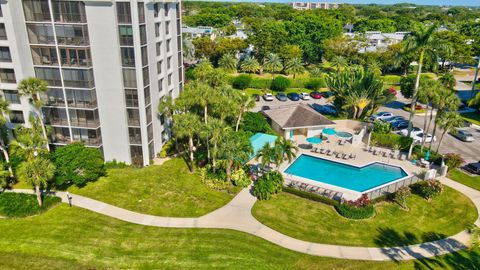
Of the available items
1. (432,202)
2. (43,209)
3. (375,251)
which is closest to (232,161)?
(375,251)

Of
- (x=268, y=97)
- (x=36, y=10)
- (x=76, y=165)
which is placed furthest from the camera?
(x=268, y=97)

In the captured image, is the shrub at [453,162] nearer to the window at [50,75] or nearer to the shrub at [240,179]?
the shrub at [240,179]

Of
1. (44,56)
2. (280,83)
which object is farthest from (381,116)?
(44,56)

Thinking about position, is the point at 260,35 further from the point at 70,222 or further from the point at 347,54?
the point at 70,222

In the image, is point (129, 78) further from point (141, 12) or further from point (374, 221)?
point (374, 221)

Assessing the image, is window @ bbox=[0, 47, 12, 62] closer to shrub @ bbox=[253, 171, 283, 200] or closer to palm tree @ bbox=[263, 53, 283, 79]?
shrub @ bbox=[253, 171, 283, 200]

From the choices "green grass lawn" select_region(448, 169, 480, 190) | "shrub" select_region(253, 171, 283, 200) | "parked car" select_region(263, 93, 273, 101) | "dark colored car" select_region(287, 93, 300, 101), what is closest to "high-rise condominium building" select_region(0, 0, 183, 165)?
"shrub" select_region(253, 171, 283, 200)
